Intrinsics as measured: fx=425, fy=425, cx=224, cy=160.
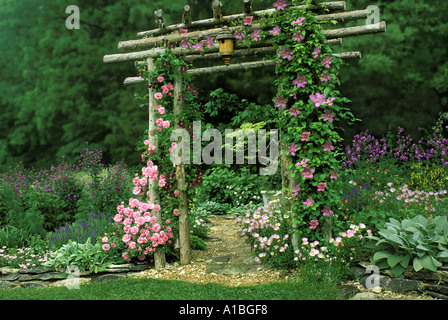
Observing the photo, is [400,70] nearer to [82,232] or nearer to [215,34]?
[215,34]

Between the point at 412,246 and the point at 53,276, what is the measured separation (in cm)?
400

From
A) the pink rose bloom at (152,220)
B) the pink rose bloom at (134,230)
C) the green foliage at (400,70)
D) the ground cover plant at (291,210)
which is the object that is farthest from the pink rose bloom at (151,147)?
the green foliage at (400,70)

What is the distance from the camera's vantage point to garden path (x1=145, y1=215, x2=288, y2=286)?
489 cm

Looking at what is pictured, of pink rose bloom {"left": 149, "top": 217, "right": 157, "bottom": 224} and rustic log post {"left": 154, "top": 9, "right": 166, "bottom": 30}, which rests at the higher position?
rustic log post {"left": 154, "top": 9, "right": 166, "bottom": 30}

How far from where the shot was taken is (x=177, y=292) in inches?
166

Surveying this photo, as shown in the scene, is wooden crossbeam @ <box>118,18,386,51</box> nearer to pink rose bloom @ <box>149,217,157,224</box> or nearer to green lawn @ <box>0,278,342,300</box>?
pink rose bloom @ <box>149,217,157,224</box>

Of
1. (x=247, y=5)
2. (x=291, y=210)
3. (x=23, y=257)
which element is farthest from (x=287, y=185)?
(x=23, y=257)

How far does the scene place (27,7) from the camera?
16469mm

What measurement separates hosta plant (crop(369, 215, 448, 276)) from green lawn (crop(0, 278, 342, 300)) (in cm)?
64

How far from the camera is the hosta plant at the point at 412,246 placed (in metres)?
4.14

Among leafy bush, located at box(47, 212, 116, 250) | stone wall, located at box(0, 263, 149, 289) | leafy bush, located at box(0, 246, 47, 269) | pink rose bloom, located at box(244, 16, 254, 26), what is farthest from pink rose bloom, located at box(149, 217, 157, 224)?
pink rose bloom, located at box(244, 16, 254, 26)

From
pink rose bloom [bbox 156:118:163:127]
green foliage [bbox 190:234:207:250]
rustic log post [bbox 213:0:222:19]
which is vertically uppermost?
rustic log post [bbox 213:0:222:19]

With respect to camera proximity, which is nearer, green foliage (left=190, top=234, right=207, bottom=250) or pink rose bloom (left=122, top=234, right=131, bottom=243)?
pink rose bloom (left=122, top=234, right=131, bottom=243)

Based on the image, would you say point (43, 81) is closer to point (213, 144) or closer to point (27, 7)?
point (27, 7)
